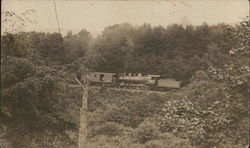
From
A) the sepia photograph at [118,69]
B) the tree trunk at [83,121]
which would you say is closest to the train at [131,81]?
the sepia photograph at [118,69]

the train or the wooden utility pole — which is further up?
the train

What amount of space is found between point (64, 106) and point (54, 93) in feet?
1.48

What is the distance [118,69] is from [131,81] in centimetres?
67

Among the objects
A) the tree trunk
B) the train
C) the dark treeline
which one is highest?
the dark treeline

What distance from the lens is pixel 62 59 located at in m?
8.05

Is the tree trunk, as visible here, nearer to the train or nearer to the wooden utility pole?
the wooden utility pole

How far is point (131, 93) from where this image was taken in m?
9.98

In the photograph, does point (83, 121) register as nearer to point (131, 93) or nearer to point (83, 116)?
point (83, 116)

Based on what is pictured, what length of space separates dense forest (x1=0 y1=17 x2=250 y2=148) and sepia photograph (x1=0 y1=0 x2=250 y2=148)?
3 cm

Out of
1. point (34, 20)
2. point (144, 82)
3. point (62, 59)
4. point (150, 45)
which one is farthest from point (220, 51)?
point (34, 20)

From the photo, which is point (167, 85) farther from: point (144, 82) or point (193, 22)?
point (193, 22)

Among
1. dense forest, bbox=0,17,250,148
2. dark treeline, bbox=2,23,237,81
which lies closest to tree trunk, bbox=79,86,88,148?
dense forest, bbox=0,17,250,148

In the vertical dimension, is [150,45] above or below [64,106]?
above

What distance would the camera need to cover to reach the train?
8.42 m
